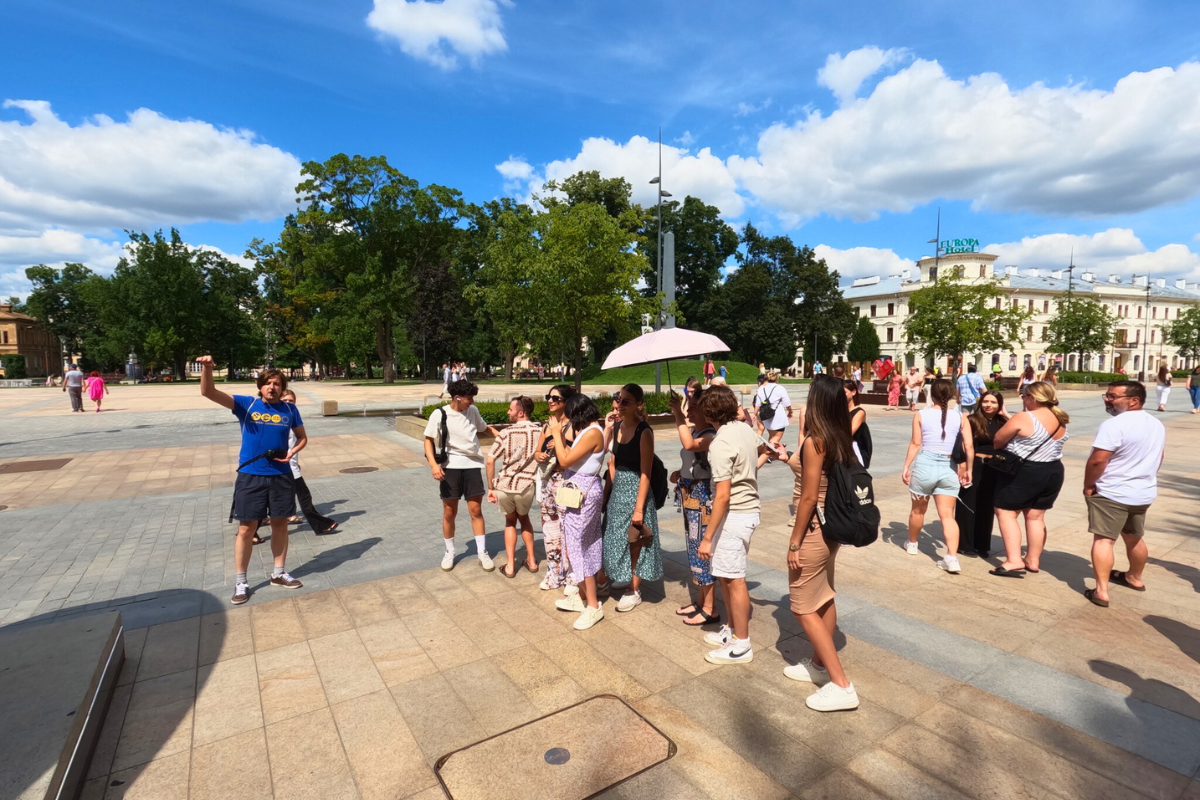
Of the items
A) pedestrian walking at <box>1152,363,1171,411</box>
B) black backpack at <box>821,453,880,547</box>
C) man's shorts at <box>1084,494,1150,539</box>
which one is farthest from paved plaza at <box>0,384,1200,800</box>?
pedestrian walking at <box>1152,363,1171,411</box>

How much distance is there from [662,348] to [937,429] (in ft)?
8.53

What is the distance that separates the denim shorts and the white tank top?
0.07 m

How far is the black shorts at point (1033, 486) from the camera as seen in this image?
5.03 m

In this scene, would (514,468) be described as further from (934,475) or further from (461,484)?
(934,475)

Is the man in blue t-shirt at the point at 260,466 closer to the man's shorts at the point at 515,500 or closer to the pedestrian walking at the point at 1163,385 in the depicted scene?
the man's shorts at the point at 515,500

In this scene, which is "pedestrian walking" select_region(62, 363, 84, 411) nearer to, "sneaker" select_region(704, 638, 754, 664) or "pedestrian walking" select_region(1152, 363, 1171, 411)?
"sneaker" select_region(704, 638, 754, 664)

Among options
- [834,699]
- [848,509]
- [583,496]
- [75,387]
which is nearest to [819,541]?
[848,509]

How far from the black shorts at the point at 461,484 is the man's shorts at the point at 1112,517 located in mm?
4926

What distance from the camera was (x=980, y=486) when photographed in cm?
574

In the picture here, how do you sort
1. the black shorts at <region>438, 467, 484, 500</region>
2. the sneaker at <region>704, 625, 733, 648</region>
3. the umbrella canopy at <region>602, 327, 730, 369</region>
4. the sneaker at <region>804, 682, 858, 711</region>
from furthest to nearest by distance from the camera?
1. the umbrella canopy at <region>602, 327, 730, 369</region>
2. the black shorts at <region>438, 467, 484, 500</region>
3. the sneaker at <region>704, 625, 733, 648</region>
4. the sneaker at <region>804, 682, 858, 711</region>

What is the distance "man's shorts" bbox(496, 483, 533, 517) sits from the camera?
5355 mm

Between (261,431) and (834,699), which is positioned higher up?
(261,431)

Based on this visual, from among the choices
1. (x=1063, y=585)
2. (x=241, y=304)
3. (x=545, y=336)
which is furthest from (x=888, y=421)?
(x=241, y=304)

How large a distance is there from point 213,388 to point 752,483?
3.92 m
